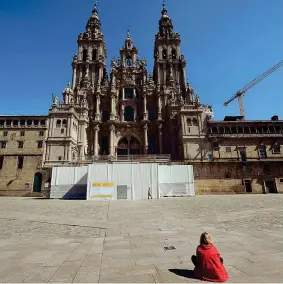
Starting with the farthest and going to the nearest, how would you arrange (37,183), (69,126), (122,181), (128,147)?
(128,147) < (37,183) < (69,126) < (122,181)

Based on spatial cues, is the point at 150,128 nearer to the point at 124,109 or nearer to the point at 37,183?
the point at 124,109

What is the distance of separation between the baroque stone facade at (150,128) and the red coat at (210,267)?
107ft

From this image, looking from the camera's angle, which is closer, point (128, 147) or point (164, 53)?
point (128, 147)

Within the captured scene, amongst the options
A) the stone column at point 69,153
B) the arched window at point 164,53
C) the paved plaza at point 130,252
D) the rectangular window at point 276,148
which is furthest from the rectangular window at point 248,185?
the arched window at point 164,53

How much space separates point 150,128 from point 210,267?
44897 millimetres

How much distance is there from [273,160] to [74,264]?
44693mm

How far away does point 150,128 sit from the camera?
4884 cm

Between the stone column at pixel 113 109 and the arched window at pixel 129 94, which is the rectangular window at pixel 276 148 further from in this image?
the stone column at pixel 113 109

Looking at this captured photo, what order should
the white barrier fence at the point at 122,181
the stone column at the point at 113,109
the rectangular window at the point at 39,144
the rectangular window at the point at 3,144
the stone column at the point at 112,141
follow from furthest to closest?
the stone column at the point at 113,109, the stone column at the point at 112,141, the rectangular window at the point at 3,144, the rectangular window at the point at 39,144, the white barrier fence at the point at 122,181

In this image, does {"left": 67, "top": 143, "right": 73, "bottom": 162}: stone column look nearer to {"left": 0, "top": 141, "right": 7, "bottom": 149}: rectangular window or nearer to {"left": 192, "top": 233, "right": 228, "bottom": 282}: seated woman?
{"left": 0, "top": 141, "right": 7, "bottom": 149}: rectangular window

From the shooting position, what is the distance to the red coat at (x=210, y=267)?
430 cm

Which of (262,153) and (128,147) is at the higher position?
(128,147)

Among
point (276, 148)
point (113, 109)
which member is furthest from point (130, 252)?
point (276, 148)

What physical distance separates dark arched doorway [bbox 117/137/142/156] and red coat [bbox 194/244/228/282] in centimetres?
4290
